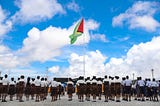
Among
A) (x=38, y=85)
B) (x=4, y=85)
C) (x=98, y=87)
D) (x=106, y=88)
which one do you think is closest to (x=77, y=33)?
(x=38, y=85)

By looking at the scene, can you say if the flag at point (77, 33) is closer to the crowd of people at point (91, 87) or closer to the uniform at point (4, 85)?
the crowd of people at point (91, 87)

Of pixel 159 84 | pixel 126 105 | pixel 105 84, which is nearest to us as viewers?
pixel 126 105

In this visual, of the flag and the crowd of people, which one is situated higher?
the flag

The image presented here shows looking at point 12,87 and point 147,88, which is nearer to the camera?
point 147,88

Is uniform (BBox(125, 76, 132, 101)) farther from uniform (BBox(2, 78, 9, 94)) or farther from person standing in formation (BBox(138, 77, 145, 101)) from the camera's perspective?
uniform (BBox(2, 78, 9, 94))

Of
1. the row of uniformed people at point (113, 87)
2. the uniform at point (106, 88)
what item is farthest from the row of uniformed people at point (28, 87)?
the uniform at point (106, 88)

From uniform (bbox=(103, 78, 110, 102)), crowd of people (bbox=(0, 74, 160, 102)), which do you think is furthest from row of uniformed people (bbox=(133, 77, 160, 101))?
uniform (bbox=(103, 78, 110, 102))

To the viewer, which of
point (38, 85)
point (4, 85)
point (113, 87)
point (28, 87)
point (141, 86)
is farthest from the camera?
point (28, 87)

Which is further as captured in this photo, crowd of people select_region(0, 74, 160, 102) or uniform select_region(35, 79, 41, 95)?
uniform select_region(35, 79, 41, 95)

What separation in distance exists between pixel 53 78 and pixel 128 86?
5077 millimetres

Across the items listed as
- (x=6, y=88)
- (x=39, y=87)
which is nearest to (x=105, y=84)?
(x=39, y=87)

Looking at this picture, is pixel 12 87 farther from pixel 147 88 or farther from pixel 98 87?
pixel 147 88

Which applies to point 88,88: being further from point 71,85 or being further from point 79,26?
point 79,26

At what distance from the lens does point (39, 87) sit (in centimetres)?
2247
